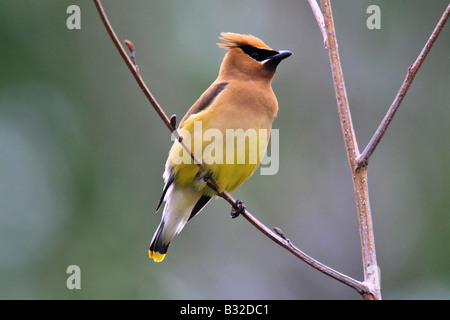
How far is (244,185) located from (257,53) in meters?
2.99

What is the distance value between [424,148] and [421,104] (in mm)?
531

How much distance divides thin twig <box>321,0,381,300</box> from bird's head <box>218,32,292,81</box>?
5.01ft

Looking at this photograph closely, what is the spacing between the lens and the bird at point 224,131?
3564 mm

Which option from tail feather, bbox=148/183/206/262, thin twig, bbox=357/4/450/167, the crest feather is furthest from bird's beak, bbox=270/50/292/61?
thin twig, bbox=357/4/450/167

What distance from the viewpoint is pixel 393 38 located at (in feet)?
24.0

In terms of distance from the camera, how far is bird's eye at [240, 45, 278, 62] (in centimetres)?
397

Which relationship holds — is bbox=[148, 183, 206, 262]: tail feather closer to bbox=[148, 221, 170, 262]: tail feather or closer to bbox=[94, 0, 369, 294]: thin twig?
bbox=[148, 221, 170, 262]: tail feather

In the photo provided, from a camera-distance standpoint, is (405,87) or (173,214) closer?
(405,87)

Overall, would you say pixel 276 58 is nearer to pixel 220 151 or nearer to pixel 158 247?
pixel 220 151

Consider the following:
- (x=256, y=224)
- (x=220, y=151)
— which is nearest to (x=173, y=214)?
(x=220, y=151)

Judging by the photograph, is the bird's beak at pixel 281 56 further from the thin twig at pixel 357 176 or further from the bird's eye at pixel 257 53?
the thin twig at pixel 357 176

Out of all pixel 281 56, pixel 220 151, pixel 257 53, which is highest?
pixel 257 53

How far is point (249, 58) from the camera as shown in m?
3.99

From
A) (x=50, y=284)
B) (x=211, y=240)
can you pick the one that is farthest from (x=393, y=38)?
(x=50, y=284)
